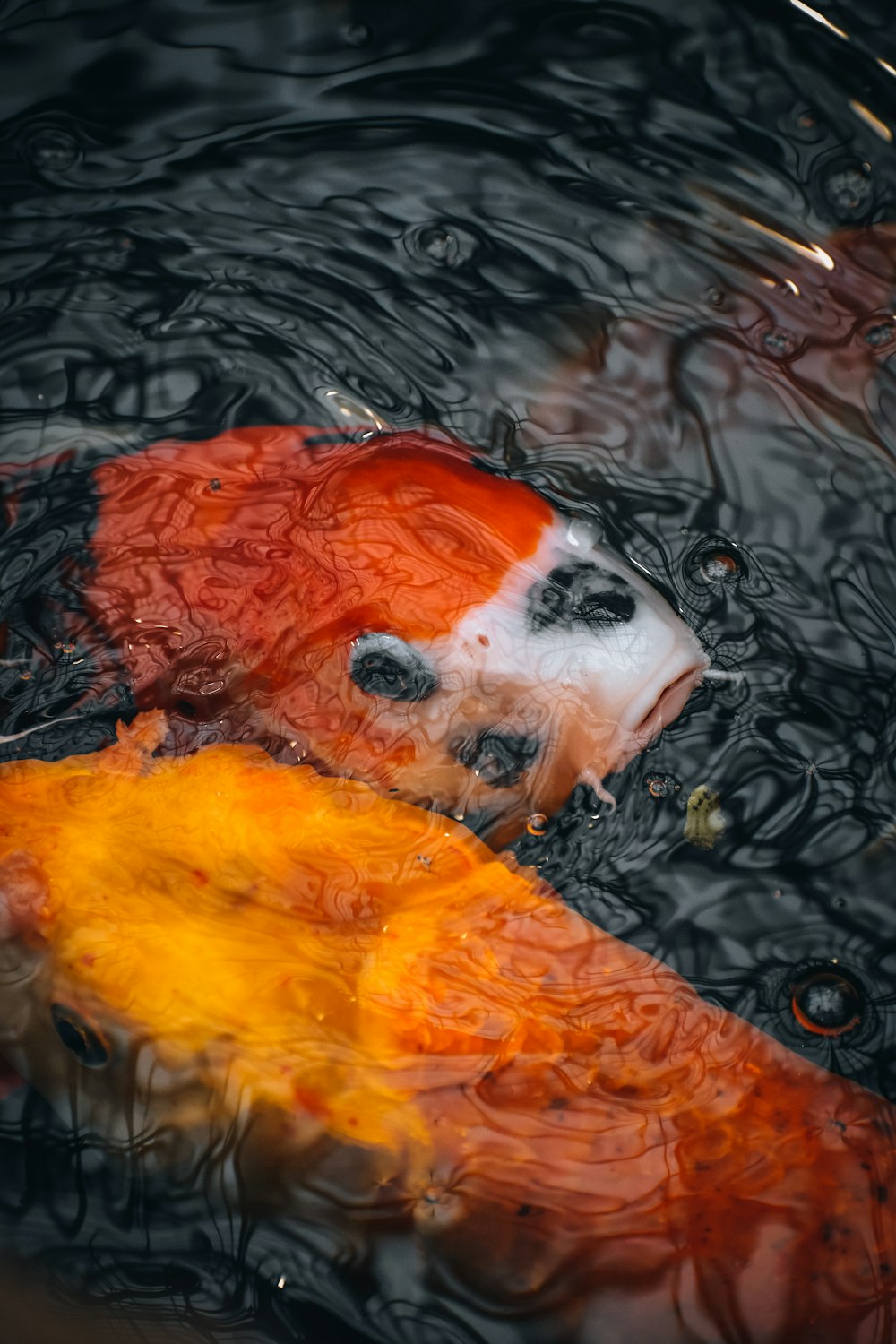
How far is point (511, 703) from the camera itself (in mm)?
1180

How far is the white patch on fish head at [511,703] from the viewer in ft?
3.84

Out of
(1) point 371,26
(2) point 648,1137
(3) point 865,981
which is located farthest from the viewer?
(1) point 371,26

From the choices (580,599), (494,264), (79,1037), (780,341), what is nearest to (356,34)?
(494,264)

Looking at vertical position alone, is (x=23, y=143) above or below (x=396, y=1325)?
above

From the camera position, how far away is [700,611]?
1259mm

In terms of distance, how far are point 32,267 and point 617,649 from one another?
963 mm

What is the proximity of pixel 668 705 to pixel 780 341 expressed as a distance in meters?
0.54

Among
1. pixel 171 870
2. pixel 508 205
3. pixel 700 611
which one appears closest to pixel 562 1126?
pixel 171 870

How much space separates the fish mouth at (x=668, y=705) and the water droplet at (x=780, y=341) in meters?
0.45

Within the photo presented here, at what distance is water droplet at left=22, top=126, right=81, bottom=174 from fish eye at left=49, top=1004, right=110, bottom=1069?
112 cm

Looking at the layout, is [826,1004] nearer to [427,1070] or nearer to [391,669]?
[427,1070]

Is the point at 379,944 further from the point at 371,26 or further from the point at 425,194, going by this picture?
the point at 371,26

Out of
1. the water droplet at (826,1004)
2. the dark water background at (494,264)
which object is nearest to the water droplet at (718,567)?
the dark water background at (494,264)

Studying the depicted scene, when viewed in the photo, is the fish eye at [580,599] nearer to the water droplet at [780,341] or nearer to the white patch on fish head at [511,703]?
the white patch on fish head at [511,703]
